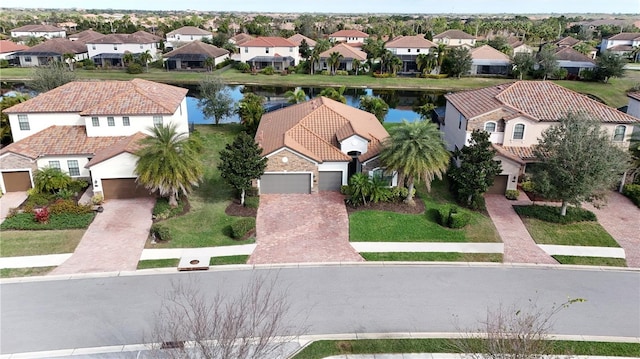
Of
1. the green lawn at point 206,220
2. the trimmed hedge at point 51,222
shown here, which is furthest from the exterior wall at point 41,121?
the green lawn at point 206,220

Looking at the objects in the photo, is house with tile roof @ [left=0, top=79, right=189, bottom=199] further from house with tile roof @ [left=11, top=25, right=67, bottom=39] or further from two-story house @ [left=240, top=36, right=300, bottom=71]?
house with tile roof @ [left=11, top=25, right=67, bottom=39]

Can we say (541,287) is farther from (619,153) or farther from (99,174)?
(99,174)

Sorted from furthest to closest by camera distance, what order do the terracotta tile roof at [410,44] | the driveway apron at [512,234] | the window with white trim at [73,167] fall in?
the terracotta tile roof at [410,44] < the window with white trim at [73,167] < the driveway apron at [512,234]

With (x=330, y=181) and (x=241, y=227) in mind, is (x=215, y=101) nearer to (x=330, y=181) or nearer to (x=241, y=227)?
(x=330, y=181)

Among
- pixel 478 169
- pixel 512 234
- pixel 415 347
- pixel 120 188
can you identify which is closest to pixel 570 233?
pixel 512 234

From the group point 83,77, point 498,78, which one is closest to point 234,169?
point 83,77

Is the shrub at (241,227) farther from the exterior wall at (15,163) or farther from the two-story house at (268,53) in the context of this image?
the two-story house at (268,53)
